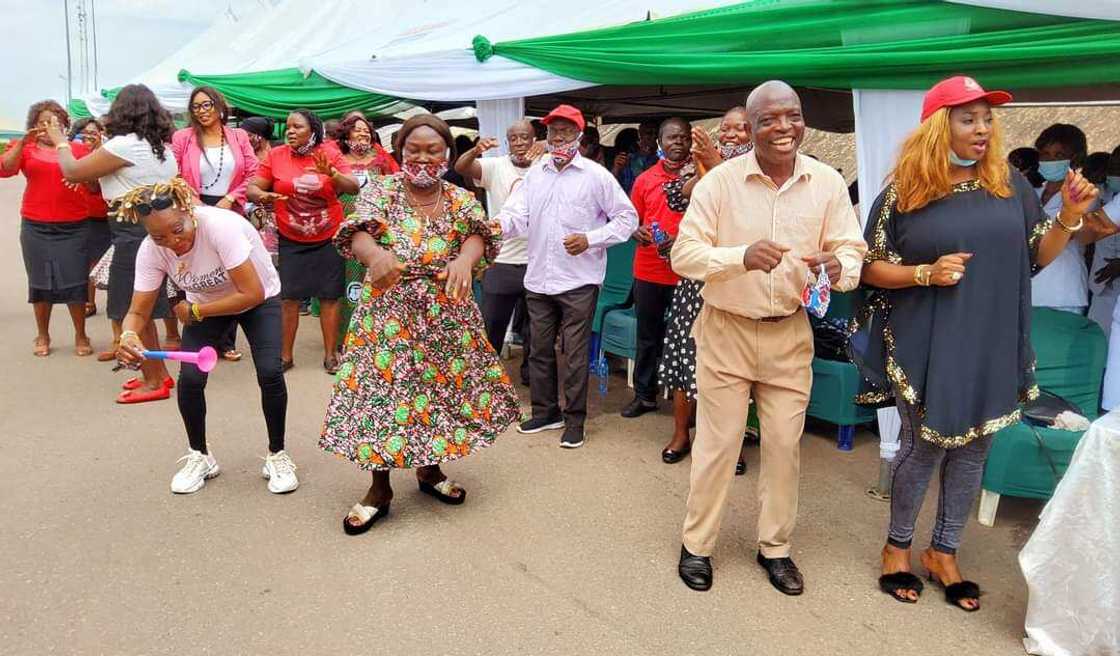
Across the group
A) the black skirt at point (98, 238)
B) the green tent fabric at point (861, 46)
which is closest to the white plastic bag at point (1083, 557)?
the green tent fabric at point (861, 46)

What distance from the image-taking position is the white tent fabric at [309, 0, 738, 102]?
5.69m

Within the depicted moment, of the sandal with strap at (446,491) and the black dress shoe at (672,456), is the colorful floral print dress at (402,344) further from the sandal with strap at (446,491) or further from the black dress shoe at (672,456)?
the black dress shoe at (672,456)

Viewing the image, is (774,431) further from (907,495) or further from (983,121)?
(983,121)

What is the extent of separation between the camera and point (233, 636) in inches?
105

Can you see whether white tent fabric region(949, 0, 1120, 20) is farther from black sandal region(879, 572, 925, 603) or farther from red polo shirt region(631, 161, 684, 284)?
black sandal region(879, 572, 925, 603)

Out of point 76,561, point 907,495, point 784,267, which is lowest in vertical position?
point 76,561

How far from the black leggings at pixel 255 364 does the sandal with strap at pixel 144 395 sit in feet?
5.16

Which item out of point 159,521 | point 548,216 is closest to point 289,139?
point 548,216

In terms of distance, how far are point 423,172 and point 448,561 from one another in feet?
5.21

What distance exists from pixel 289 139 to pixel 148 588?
370cm

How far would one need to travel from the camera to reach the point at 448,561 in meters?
3.20

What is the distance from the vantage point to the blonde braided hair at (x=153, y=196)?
127 inches

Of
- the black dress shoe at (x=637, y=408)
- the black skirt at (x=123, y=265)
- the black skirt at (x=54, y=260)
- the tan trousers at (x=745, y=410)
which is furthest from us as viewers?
the black skirt at (x=54, y=260)

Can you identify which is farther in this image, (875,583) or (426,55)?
(426,55)
